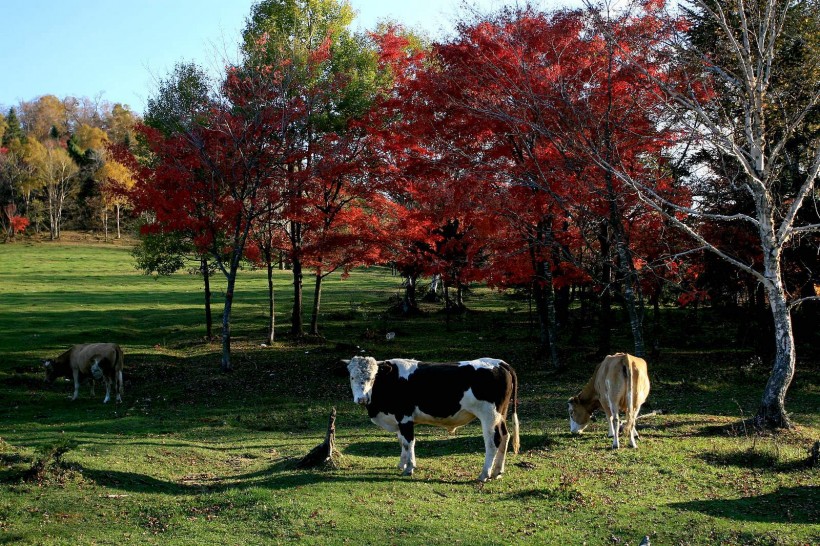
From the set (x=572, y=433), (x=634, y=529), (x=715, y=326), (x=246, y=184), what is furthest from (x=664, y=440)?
(x=715, y=326)

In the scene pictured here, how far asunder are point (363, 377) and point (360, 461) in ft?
7.22

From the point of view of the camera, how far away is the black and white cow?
12.4 m

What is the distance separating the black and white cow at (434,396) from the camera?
12398mm

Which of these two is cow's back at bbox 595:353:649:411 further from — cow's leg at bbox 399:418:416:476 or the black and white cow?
cow's leg at bbox 399:418:416:476

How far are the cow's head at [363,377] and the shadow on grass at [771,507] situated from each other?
17.1 ft

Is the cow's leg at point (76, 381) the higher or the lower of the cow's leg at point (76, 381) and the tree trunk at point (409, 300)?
the lower

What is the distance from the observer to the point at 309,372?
26.1 metres

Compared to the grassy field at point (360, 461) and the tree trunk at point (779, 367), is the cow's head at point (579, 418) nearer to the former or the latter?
the grassy field at point (360, 461)

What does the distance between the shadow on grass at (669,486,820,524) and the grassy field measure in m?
0.05

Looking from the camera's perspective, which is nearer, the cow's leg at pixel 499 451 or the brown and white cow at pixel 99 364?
the cow's leg at pixel 499 451

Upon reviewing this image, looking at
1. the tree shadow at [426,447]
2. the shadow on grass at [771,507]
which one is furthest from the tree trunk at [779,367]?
the tree shadow at [426,447]

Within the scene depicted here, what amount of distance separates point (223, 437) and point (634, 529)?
10.7 m

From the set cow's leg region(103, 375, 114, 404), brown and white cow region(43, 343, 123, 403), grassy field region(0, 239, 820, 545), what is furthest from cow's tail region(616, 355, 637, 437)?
cow's leg region(103, 375, 114, 404)

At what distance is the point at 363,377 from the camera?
12.4 m
